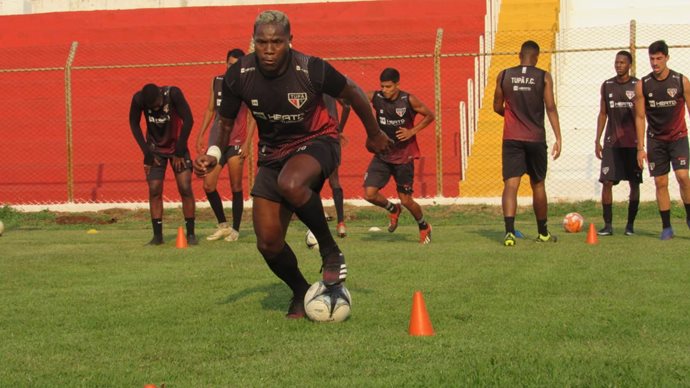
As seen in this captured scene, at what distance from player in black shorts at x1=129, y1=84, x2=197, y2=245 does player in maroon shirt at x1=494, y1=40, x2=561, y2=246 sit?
3575 millimetres

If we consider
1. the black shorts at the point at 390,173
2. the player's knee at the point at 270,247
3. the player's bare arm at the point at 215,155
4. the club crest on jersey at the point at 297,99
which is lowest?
the player's knee at the point at 270,247

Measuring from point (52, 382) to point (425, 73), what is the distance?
60.5ft

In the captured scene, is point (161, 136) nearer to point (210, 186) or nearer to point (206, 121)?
point (206, 121)

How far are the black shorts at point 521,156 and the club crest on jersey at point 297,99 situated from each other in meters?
5.91

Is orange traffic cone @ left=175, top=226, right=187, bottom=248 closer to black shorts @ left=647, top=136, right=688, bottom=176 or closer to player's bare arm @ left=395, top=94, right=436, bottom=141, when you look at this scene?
player's bare arm @ left=395, top=94, right=436, bottom=141

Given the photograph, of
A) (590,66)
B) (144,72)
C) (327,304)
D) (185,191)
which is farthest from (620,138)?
(144,72)

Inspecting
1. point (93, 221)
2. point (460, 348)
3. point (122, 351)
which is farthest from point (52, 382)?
point (93, 221)

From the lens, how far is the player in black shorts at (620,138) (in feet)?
44.2

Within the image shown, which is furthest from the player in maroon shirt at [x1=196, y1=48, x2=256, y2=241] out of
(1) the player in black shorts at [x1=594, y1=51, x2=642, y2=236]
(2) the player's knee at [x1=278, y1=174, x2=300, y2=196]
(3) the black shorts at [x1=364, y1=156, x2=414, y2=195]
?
(2) the player's knee at [x1=278, y1=174, x2=300, y2=196]

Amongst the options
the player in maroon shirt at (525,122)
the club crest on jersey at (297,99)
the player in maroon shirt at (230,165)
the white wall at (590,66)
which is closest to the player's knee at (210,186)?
the player in maroon shirt at (230,165)

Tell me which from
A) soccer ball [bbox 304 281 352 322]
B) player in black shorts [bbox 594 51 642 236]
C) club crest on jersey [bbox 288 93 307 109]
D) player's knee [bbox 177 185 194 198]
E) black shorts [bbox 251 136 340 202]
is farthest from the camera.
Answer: player in black shorts [bbox 594 51 642 236]

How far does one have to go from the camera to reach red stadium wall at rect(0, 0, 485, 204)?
21.3m

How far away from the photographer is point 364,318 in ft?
21.8

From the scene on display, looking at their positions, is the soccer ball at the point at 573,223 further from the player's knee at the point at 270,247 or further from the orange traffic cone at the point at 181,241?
the player's knee at the point at 270,247
